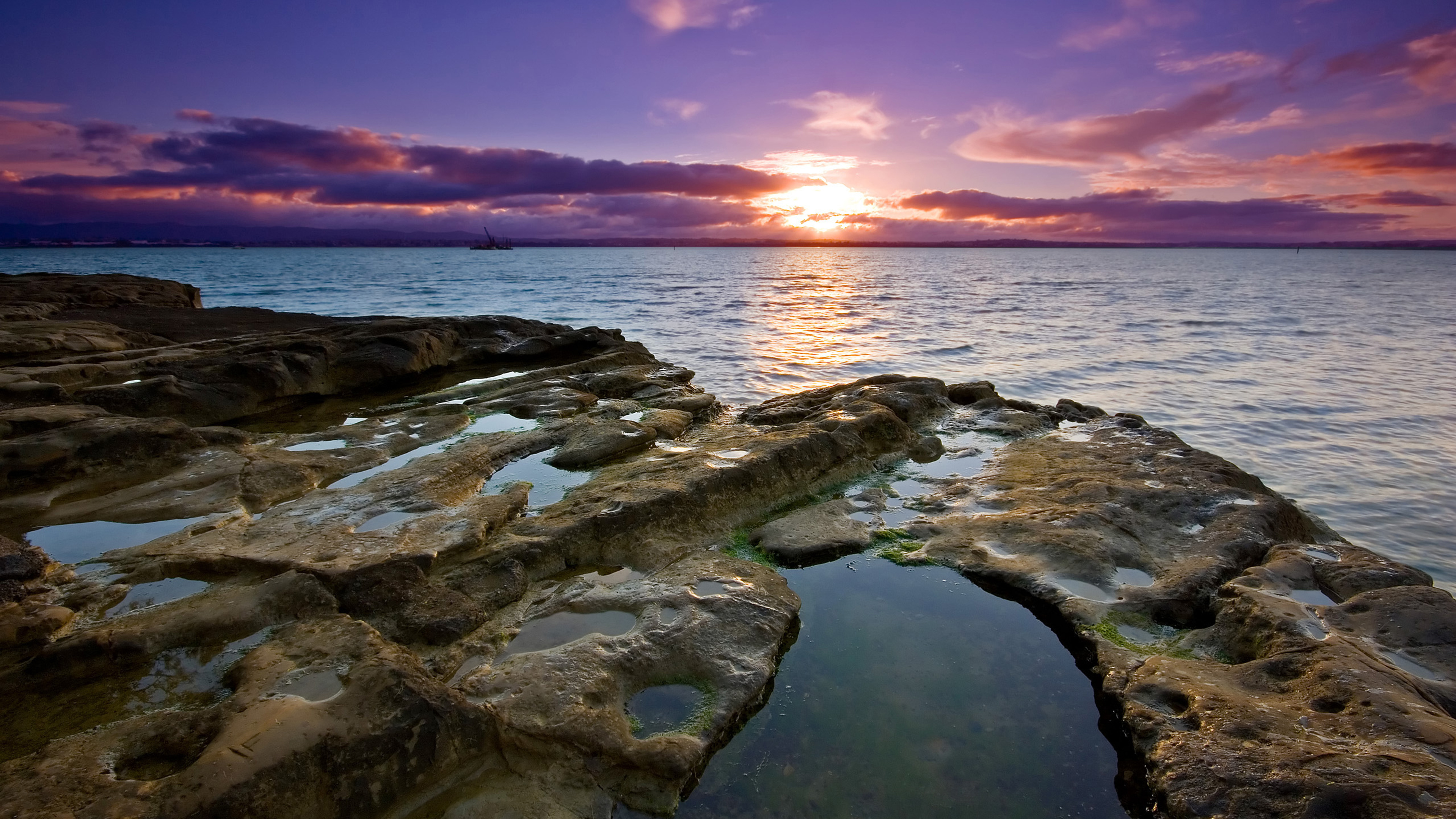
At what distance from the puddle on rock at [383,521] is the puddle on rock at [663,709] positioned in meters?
3.08

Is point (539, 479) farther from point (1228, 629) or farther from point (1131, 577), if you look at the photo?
point (1228, 629)

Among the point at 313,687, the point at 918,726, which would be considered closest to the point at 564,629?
the point at 313,687

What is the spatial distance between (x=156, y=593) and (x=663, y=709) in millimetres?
3917

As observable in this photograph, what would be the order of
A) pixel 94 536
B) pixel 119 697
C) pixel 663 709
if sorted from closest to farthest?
pixel 119 697 → pixel 663 709 → pixel 94 536

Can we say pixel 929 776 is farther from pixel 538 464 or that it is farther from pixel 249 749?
pixel 538 464

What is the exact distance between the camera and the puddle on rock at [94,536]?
5.66 metres

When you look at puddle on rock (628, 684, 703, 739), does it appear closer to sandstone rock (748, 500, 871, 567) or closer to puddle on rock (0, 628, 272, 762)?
sandstone rock (748, 500, 871, 567)

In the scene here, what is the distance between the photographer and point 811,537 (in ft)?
21.1

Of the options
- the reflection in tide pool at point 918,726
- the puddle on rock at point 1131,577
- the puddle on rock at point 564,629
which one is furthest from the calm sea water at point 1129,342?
the puddle on rock at point 564,629

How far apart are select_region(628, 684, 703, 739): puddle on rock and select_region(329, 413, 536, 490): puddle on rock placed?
173 inches

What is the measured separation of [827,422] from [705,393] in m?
3.86

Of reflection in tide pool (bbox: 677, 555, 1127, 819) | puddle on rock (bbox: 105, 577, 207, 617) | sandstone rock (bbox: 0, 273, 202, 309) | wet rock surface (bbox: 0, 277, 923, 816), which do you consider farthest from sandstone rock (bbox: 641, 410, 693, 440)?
sandstone rock (bbox: 0, 273, 202, 309)

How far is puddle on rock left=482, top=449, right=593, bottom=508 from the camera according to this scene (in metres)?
7.13

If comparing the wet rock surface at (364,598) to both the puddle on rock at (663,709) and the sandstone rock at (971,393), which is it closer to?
the puddle on rock at (663,709)
